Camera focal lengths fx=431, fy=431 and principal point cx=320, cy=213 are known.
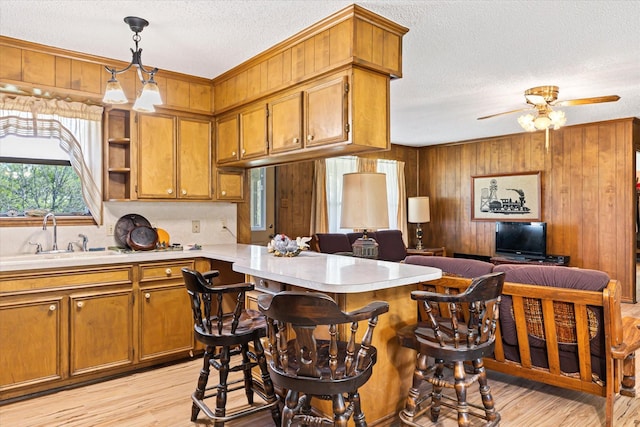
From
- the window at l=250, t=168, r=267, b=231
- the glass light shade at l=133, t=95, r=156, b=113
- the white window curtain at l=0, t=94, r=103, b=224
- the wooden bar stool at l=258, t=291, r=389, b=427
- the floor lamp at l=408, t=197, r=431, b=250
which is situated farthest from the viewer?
the floor lamp at l=408, t=197, r=431, b=250

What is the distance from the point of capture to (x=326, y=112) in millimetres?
2809

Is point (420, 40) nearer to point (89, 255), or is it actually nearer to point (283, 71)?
point (283, 71)

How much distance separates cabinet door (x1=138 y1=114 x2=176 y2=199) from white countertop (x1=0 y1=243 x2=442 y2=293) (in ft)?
1.84

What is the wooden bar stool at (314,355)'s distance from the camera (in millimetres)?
1633

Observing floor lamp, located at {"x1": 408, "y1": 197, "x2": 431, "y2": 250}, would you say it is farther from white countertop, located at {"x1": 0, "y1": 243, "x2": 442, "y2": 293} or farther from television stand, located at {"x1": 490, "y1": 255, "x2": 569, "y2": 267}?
white countertop, located at {"x1": 0, "y1": 243, "x2": 442, "y2": 293}

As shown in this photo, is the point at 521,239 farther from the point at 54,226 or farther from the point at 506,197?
the point at 54,226

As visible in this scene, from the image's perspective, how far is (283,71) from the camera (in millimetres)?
3104

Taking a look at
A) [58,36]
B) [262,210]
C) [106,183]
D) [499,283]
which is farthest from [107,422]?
[262,210]

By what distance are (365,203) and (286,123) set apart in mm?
878

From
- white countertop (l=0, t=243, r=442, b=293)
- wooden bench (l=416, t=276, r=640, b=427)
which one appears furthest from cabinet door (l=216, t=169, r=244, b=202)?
wooden bench (l=416, t=276, r=640, b=427)

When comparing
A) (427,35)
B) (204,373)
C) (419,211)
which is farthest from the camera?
(419,211)

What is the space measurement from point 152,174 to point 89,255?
82 centimetres

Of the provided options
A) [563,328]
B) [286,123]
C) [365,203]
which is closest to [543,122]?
[365,203]

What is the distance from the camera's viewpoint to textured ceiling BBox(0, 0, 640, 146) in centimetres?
252
